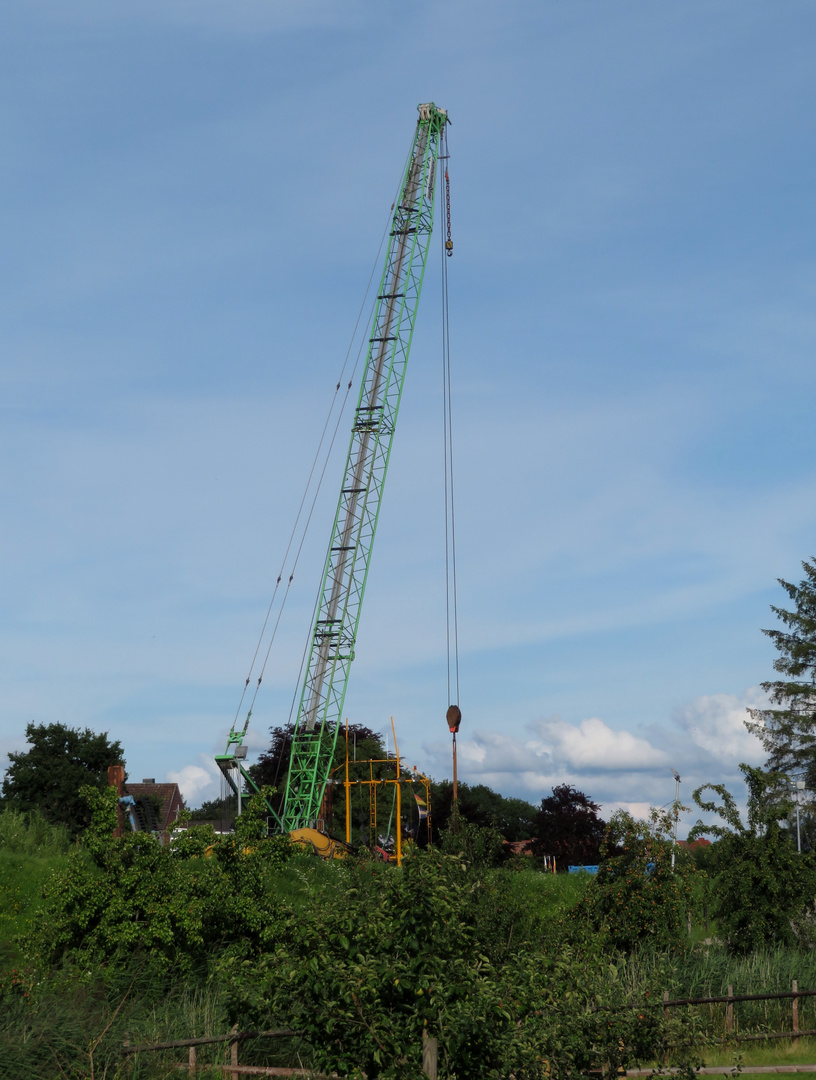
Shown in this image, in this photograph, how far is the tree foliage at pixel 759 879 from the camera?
74.4ft

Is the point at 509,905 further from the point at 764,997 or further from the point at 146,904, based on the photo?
the point at 146,904

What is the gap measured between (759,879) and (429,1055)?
59.1 feet

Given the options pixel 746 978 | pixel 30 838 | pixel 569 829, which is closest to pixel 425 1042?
pixel 746 978

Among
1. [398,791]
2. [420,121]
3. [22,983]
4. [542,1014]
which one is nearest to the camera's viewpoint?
[542,1014]

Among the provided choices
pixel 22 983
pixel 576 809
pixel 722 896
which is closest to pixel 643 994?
pixel 22 983

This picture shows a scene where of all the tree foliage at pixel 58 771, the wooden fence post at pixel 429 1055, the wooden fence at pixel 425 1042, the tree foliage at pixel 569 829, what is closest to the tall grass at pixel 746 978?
the wooden fence at pixel 425 1042

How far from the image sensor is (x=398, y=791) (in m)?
47.3

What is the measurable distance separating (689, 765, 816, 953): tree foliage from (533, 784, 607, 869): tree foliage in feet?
108

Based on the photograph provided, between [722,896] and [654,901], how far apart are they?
6.68ft

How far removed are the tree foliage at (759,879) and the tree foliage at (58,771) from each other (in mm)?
42534

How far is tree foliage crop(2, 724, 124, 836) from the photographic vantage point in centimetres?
5956

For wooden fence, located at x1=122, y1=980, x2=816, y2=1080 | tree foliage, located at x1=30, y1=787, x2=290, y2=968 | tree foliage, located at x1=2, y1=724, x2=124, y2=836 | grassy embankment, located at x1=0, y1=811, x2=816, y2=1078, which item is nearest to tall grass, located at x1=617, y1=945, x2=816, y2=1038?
grassy embankment, located at x1=0, y1=811, x2=816, y2=1078

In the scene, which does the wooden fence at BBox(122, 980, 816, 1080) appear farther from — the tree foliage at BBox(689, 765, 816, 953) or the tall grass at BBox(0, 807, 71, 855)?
the tall grass at BBox(0, 807, 71, 855)

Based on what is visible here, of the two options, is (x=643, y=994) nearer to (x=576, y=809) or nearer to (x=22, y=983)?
(x=22, y=983)
